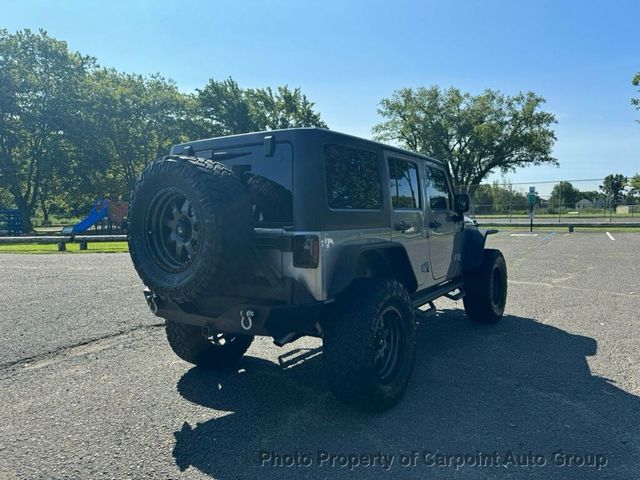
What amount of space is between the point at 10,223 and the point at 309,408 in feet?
120

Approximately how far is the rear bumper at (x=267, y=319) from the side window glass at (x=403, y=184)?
155 cm

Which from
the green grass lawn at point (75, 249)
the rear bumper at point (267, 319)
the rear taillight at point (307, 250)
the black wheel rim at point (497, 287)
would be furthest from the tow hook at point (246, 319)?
the green grass lawn at point (75, 249)

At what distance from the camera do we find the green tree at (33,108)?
32.9 m

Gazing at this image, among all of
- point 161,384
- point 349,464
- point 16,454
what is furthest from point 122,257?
point 349,464

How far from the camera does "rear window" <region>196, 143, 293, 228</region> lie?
3.25 meters

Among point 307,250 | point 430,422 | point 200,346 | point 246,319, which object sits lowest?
point 430,422

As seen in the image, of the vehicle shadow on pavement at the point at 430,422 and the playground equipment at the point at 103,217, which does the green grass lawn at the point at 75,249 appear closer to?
the playground equipment at the point at 103,217

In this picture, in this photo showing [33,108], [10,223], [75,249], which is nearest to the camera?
[75,249]

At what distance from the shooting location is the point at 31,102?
3388 centimetres

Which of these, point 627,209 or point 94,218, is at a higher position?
point 94,218

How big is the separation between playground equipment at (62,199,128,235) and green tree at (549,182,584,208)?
104 ft

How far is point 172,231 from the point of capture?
3242mm

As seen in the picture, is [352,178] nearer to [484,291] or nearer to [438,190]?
[438,190]

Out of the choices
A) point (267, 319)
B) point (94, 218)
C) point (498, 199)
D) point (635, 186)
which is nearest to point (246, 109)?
point (94, 218)
